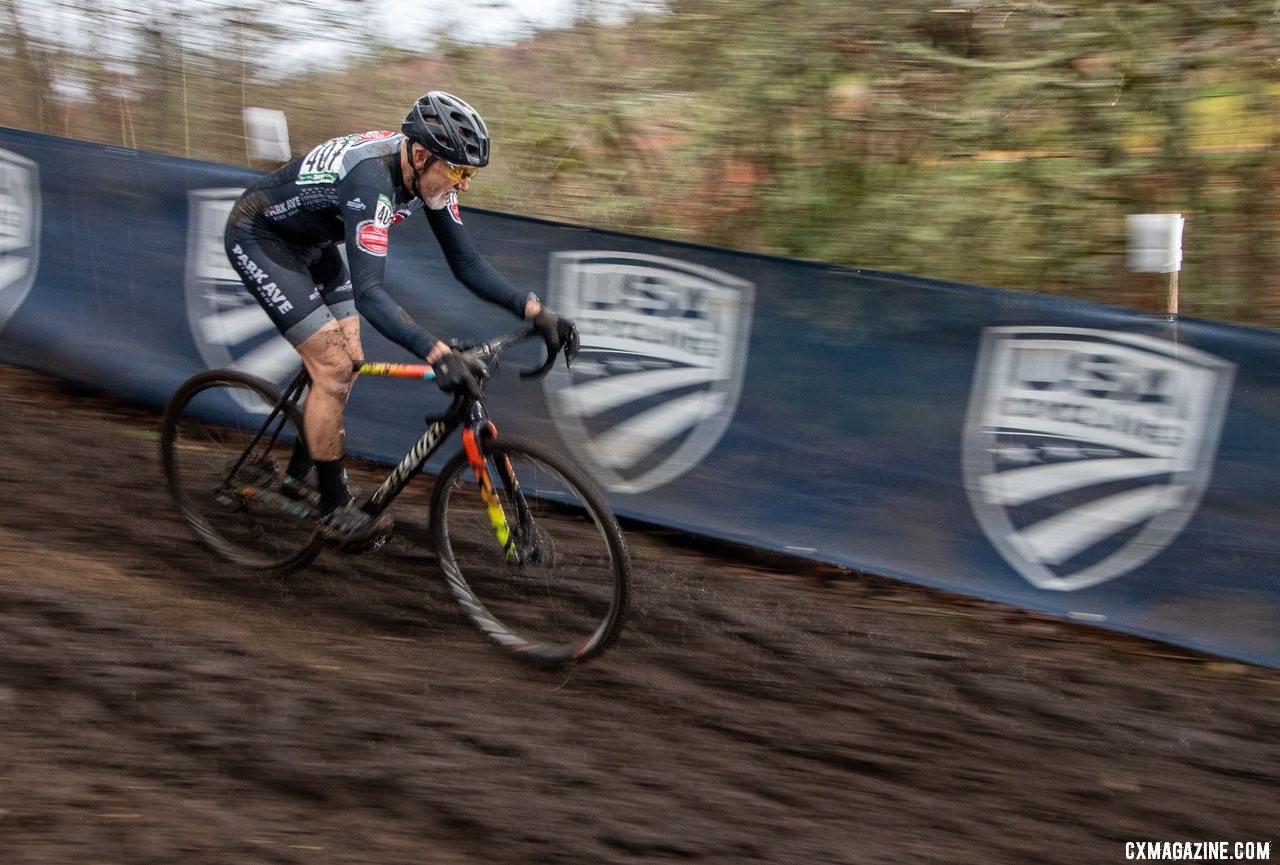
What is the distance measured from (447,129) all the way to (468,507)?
1.50 metres

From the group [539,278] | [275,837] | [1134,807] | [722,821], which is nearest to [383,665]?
[275,837]

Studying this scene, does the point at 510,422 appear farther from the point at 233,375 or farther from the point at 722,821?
the point at 722,821

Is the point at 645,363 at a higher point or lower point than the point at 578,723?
higher

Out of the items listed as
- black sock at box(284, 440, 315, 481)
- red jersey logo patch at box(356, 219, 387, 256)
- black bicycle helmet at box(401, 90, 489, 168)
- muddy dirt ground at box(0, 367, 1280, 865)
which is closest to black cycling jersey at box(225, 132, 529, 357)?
red jersey logo patch at box(356, 219, 387, 256)

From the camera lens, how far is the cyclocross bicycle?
4.08 metres

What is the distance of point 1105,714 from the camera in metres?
4.30

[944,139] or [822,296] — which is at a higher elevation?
[944,139]

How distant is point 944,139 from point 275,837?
4987 mm

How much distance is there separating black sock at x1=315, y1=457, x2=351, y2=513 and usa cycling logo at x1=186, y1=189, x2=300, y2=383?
1860 millimetres

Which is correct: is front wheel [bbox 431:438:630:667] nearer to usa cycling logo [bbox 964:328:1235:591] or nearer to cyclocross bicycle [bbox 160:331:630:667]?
cyclocross bicycle [bbox 160:331:630:667]

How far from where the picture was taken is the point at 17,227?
6.73 metres

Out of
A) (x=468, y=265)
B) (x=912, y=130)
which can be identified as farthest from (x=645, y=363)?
(x=912, y=130)

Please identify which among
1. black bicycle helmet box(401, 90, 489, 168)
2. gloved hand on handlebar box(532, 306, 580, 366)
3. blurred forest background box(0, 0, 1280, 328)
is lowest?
gloved hand on handlebar box(532, 306, 580, 366)

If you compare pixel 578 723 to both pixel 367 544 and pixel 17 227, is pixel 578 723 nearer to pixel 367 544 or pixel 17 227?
pixel 367 544
